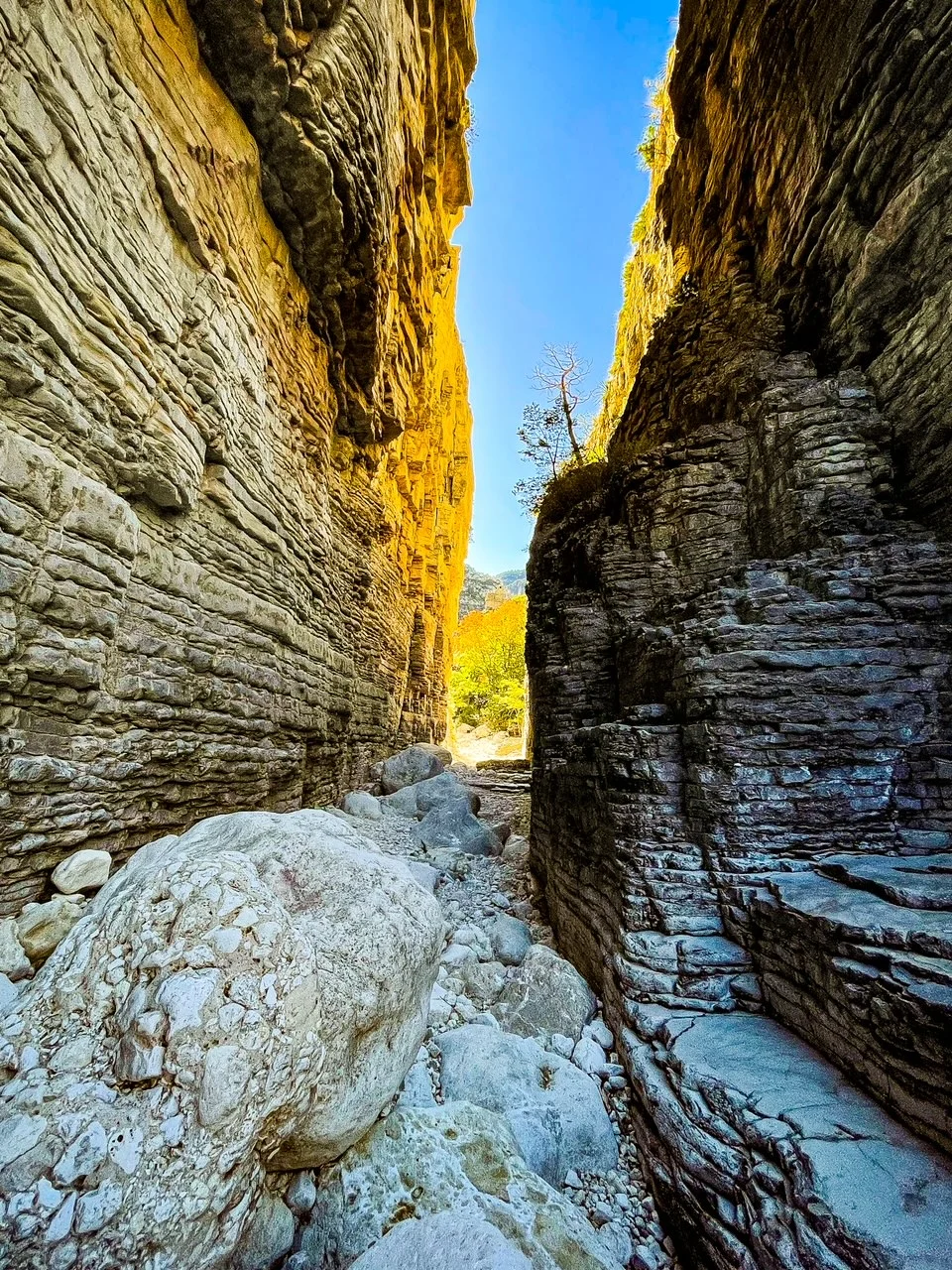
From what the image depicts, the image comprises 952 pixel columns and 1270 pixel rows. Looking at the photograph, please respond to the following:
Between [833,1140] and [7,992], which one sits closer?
[833,1140]

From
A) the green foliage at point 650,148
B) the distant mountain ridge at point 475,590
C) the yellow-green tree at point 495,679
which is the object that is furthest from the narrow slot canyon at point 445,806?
the distant mountain ridge at point 475,590

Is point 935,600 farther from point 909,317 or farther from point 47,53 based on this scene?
point 47,53

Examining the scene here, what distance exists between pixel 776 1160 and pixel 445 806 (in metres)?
5.91

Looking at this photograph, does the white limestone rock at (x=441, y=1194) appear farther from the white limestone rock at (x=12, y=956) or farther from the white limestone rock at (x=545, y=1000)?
the white limestone rock at (x=12, y=956)

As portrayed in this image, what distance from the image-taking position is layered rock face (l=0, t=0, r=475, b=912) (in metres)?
2.62

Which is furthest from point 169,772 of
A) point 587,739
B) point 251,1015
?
point 587,739

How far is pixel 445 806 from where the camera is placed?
7.53 m

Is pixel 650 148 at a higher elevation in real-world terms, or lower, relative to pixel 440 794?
higher

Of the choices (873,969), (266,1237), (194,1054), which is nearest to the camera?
(194,1054)

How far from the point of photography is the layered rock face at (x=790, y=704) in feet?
6.46

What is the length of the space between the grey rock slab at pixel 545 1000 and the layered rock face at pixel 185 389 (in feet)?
9.22

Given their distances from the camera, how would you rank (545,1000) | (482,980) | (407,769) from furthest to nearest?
1. (407,769)
2. (482,980)
3. (545,1000)

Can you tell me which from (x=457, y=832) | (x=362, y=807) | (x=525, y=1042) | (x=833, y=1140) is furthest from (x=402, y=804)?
(x=833, y=1140)

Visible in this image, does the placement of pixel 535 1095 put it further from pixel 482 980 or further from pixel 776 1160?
pixel 776 1160
